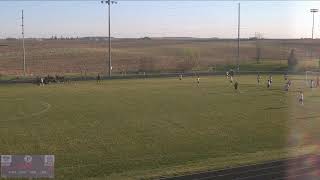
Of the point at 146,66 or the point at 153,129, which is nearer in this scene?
the point at 153,129

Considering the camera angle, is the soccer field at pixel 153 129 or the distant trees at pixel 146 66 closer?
the soccer field at pixel 153 129

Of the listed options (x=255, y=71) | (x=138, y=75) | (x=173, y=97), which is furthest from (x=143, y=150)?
(x=255, y=71)

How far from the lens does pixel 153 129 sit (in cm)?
3384

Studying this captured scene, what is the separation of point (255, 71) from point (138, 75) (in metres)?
23.2

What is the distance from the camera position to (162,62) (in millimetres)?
117000

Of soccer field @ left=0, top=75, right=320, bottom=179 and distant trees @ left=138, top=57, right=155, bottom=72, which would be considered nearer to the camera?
soccer field @ left=0, top=75, right=320, bottom=179

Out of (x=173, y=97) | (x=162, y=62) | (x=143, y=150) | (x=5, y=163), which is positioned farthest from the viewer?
(x=162, y=62)

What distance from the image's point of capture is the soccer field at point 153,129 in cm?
2505

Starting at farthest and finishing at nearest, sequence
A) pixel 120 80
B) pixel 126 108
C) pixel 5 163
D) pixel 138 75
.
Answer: pixel 138 75
pixel 120 80
pixel 126 108
pixel 5 163

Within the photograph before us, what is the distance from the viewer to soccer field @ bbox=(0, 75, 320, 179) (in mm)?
25047

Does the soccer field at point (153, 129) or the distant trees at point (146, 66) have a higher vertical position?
the distant trees at point (146, 66)

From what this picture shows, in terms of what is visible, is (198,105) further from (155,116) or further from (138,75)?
(138,75)

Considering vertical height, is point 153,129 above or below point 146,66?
below

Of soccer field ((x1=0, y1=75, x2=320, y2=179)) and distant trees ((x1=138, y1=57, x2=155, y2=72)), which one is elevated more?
distant trees ((x1=138, y1=57, x2=155, y2=72))
